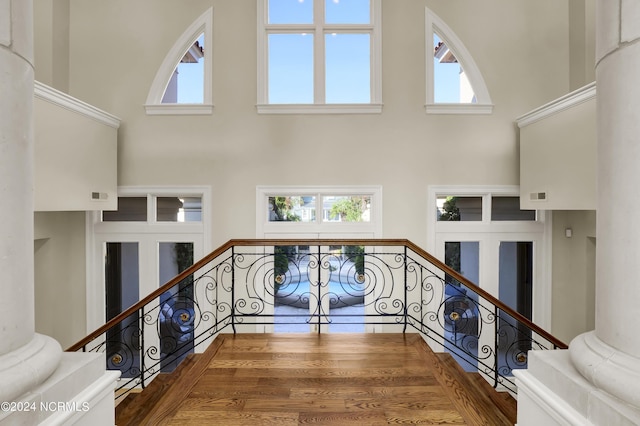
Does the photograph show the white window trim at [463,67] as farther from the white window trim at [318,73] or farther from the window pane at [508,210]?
the window pane at [508,210]

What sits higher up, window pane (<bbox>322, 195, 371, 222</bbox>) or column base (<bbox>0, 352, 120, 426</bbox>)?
window pane (<bbox>322, 195, 371, 222</bbox>)

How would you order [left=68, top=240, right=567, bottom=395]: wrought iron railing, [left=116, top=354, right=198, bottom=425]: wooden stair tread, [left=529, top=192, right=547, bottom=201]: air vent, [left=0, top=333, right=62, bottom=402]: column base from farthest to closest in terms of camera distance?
1. [left=68, top=240, right=567, bottom=395]: wrought iron railing
2. [left=529, top=192, right=547, bottom=201]: air vent
3. [left=116, top=354, right=198, bottom=425]: wooden stair tread
4. [left=0, top=333, right=62, bottom=402]: column base

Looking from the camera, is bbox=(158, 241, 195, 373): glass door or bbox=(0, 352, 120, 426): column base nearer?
bbox=(0, 352, 120, 426): column base

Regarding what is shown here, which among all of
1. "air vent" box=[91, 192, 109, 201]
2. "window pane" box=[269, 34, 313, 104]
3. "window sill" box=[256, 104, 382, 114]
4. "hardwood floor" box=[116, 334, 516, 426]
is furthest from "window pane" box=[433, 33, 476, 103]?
"air vent" box=[91, 192, 109, 201]

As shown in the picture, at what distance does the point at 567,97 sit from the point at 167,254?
206 inches

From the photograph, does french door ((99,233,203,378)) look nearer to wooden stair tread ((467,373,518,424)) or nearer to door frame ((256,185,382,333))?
door frame ((256,185,382,333))

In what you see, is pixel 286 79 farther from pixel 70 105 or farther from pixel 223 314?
pixel 223 314

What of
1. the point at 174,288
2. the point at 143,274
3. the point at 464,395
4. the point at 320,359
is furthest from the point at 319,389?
the point at 143,274

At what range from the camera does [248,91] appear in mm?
4367

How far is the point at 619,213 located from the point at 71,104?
15.2 feet

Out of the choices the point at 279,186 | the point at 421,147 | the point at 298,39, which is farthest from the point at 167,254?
the point at 421,147

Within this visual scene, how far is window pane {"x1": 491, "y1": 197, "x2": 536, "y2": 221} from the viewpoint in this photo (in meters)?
4.50

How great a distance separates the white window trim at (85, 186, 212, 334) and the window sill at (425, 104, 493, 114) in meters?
3.18

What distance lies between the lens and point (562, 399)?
1146mm
